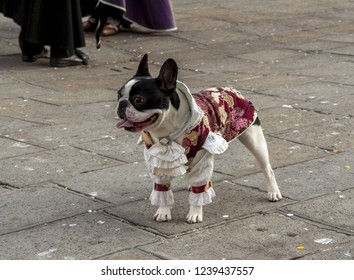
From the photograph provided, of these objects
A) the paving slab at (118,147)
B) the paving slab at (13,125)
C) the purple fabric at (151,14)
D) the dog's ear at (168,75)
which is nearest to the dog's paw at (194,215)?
the dog's ear at (168,75)

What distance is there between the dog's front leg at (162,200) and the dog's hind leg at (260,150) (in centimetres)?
62

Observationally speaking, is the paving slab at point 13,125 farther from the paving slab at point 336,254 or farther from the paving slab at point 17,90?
the paving slab at point 336,254

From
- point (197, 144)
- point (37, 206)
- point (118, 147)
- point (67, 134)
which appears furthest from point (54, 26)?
point (197, 144)

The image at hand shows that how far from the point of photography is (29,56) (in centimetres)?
1027

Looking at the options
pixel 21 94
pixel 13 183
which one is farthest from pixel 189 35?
pixel 13 183

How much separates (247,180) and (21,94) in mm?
3466

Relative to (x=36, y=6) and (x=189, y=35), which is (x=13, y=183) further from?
(x=189, y=35)

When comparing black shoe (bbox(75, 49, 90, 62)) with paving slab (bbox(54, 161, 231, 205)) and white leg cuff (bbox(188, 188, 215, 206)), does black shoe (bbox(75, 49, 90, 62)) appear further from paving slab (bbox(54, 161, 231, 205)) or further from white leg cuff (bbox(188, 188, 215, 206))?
white leg cuff (bbox(188, 188, 215, 206))

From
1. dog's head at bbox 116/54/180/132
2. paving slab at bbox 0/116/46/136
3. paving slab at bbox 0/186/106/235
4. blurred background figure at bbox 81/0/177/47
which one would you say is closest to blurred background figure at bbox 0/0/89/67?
blurred background figure at bbox 81/0/177/47

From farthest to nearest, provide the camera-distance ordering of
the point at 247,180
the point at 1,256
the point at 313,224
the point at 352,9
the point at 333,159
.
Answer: the point at 352,9, the point at 333,159, the point at 247,180, the point at 313,224, the point at 1,256

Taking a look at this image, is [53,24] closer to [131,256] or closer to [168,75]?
[168,75]

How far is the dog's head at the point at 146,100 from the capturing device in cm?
469

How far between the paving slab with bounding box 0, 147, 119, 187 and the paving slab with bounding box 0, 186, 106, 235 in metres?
0.24

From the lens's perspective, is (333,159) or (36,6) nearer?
(333,159)
